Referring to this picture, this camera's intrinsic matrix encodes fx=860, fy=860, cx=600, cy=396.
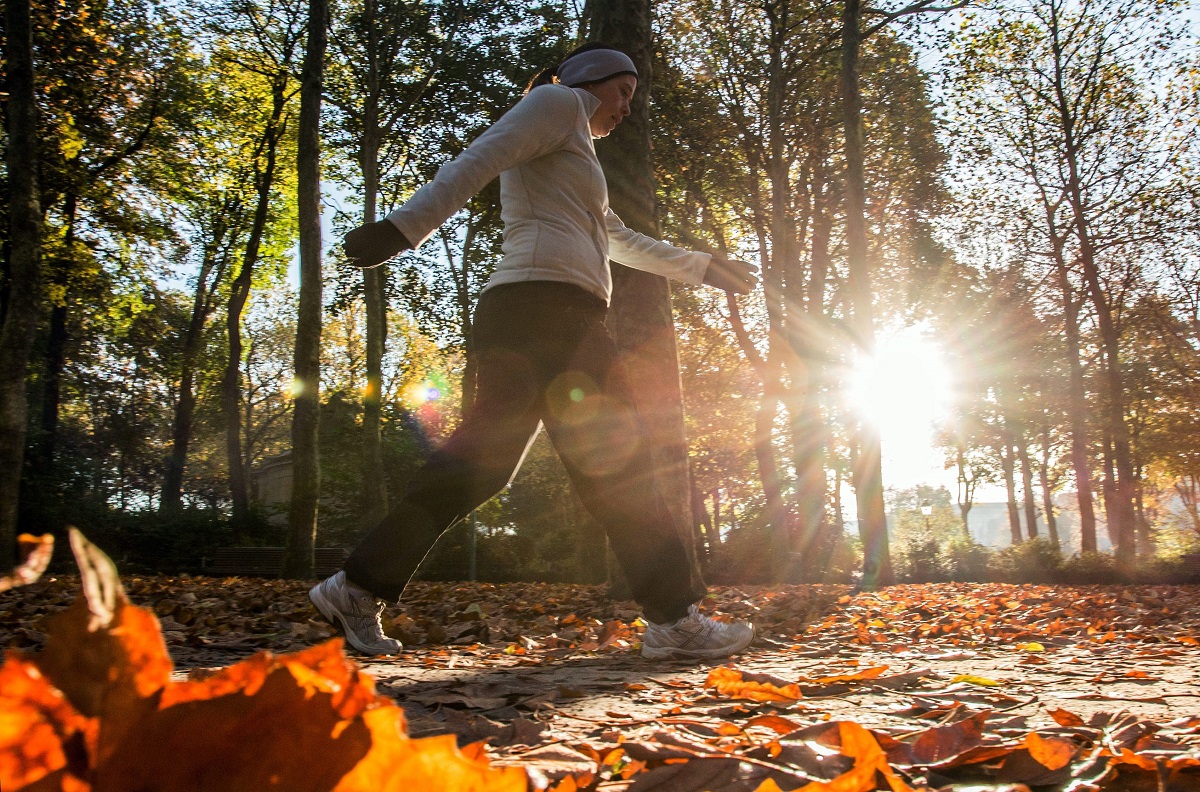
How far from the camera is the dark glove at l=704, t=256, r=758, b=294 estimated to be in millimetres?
3814

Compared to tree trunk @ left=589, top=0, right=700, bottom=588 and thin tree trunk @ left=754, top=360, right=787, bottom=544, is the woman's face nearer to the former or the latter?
tree trunk @ left=589, top=0, right=700, bottom=588

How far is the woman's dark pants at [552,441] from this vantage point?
3.00 meters

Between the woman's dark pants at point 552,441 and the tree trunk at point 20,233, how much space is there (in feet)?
30.7

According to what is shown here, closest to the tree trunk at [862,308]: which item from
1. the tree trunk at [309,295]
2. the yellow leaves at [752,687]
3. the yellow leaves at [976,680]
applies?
the tree trunk at [309,295]

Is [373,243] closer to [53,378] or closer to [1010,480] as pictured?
[53,378]

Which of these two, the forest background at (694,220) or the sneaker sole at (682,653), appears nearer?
the sneaker sole at (682,653)

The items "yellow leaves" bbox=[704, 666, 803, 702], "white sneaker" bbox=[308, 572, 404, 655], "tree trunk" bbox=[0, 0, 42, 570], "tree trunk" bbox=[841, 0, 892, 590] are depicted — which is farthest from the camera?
"tree trunk" bbox=[841, 0, 892, 590]

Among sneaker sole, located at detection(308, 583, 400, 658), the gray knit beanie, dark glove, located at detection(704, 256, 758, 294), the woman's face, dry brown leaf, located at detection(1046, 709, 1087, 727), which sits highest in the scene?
the gray knit beanie

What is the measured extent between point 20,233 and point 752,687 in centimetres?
1128

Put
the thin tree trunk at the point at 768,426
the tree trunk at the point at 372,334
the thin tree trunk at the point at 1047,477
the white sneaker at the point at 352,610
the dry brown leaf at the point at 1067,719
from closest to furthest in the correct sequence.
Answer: the dry brown leaf at the point at 1067,719
the white sneaker at the point at 352,610
the tree trunk at the point at 372,334
the thin tree trunk at the point at 768,426
the thin tree trunk at the point at 1047,477

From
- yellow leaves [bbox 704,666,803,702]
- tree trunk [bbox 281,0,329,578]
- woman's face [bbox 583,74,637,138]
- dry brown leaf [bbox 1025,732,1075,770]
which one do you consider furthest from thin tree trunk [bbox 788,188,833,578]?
dry brown leaf [bbox 1025,732,1075,770]

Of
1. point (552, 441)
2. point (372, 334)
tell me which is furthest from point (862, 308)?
point (552, 441)

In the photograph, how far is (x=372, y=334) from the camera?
18.6 m

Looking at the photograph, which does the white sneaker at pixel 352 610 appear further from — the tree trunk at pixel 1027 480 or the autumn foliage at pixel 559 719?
the tree trunk at pixel 1027 480
